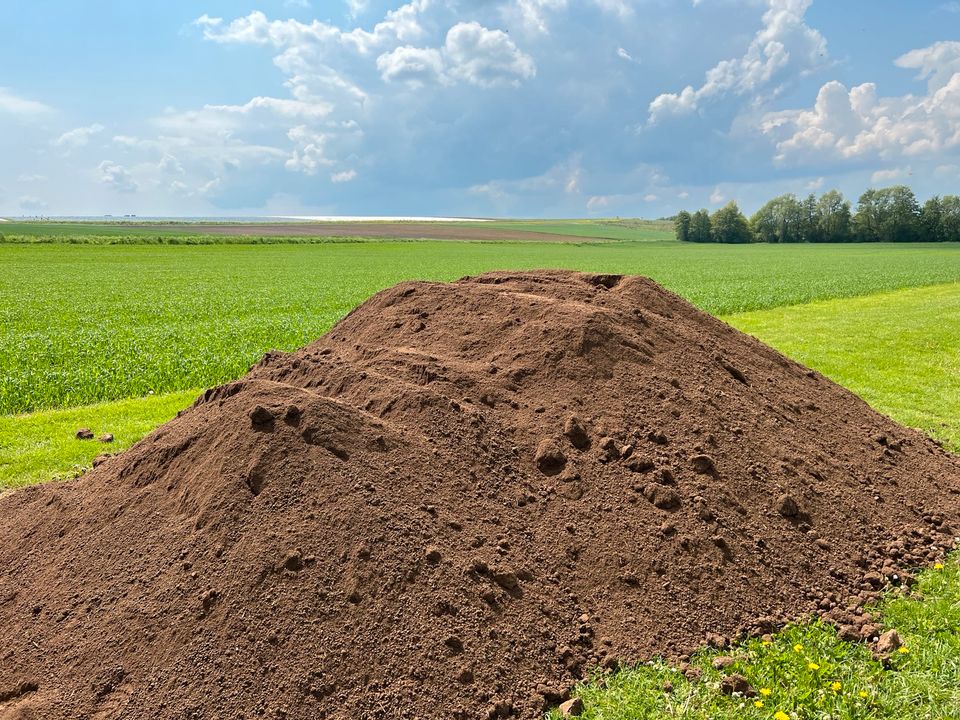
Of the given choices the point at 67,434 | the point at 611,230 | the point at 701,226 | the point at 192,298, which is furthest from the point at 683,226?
the point at 67,434

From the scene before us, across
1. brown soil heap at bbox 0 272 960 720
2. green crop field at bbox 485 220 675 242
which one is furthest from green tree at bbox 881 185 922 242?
brown soil heap at bbox 0 272 960 720

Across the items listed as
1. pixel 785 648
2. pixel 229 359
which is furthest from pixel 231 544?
pixel 229 359

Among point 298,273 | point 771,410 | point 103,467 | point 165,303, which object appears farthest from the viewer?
point 298,273

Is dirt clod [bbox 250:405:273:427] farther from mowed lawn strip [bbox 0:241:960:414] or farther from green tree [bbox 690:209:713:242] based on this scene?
green tree [bbox 690:209:713:242]

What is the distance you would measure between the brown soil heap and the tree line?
89.9 metres

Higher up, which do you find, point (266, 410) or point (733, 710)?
point (266, 410)

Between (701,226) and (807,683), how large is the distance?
311ft

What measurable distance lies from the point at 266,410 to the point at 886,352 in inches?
473

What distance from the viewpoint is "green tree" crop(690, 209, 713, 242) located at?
90750 mm

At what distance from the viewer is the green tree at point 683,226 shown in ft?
304

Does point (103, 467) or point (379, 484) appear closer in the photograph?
point (379, 484)

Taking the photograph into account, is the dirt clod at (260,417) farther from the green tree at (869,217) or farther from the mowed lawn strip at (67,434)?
the green tree at (869,217)

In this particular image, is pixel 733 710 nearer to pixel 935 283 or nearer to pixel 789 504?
pixel 789 504

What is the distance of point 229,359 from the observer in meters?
11.1
